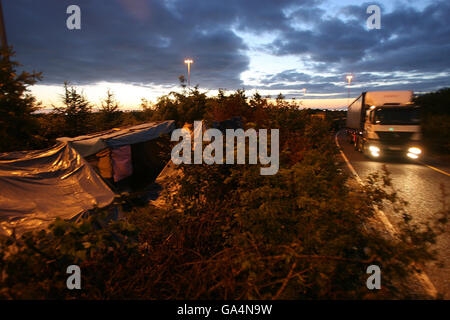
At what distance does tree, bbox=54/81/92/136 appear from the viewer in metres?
13.4

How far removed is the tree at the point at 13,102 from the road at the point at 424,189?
5.37 meters

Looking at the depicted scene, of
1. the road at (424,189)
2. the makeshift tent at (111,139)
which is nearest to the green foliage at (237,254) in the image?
the road at (424,189)

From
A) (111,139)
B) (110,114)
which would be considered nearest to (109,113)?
(110,114)

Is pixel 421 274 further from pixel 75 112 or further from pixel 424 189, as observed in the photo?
pixel 75 112

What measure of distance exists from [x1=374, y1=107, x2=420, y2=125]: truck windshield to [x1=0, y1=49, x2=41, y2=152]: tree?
1413 cm

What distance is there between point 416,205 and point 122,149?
365 inches

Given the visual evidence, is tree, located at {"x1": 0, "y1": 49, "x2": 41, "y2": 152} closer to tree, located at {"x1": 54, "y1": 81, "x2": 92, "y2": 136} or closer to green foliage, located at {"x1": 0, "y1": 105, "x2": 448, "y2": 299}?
green foliage, located at {"x1": 0, "y1": 105, "x2": 448, "y2": 299}

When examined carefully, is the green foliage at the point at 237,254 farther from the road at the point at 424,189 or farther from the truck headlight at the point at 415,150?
the truck headlight at the point at 415,150

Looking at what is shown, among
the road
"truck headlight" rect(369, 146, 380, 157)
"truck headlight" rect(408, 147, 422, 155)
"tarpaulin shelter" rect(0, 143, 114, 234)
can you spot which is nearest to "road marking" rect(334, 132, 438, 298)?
the road

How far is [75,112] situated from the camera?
1388 cm

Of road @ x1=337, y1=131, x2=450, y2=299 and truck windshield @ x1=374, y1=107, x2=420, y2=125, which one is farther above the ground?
truck windshield @ x1=374, y1=107, x2=420, y2=125

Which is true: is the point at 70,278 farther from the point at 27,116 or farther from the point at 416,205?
the point at 416,205

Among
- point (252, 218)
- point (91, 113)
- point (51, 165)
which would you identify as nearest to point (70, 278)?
point (252, 218)

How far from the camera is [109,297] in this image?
2432 mm
